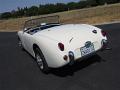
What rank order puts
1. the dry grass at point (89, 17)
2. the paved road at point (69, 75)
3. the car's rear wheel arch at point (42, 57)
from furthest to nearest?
1. the dry grass at point (89, 17)
2. the car's rear wheel arch at point (42, 57)
3. the paved road at point (69, 75)

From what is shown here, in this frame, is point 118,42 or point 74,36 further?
point 118,42

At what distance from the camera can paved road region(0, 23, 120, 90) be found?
586 centimetres

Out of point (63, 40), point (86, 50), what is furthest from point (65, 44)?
point (86, 50)

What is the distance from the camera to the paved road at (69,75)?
19.2ft

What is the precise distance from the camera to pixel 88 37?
259 inches

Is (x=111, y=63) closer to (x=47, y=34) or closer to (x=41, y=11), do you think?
(x=47, y=34)

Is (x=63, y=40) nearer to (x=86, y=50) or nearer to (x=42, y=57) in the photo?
(x=86, y=50)

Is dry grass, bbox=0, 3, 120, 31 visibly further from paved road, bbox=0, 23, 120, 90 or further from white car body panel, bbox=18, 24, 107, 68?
white car body panel, bbox=18, 24, 107, 68

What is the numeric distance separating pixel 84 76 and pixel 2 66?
3.03 metres

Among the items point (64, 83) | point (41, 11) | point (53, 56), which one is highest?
point (53, 56)

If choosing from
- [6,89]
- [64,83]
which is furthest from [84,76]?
[6,89]

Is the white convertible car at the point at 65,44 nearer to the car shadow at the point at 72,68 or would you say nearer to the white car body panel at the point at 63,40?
the white car body panel at the point at 63,40

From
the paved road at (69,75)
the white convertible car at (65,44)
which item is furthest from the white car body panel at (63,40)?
the paved road at (69,75)

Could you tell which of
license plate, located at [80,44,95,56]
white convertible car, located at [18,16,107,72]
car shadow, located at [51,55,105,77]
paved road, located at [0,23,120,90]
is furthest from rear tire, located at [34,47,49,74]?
license plate, located at [80,44,95,56]
